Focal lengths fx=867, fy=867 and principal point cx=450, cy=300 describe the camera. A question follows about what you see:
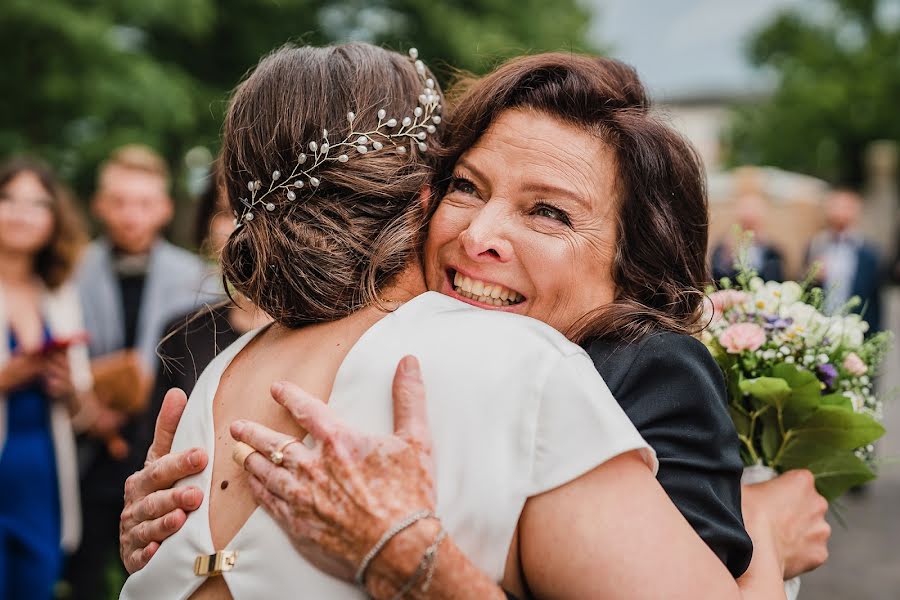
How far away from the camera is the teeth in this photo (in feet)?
6.35

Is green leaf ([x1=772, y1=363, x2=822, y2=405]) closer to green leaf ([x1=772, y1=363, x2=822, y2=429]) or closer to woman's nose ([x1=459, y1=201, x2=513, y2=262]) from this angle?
green leaf ([x1=772, y1=363, x2=822, y2=429])

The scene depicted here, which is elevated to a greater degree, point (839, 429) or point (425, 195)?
point (425, 195)

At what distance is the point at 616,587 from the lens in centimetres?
138

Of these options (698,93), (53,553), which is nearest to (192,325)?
(53,553)

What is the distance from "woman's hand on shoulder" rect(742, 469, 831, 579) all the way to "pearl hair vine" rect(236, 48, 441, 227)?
1.22m

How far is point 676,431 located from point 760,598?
44cm

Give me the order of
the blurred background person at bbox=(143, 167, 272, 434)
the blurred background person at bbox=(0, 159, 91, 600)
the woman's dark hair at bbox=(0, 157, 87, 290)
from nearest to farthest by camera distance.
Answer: the blurred background person at bbox=(143, 167, 272, 434) → the blurred background person at bbox=(0, 159, 91, 600) → the woman's dark hair at bbox=(0, 157, 87, 290)

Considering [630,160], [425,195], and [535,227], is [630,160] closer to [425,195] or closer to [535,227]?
[535,227]

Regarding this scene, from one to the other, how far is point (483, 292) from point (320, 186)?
1.41 ft

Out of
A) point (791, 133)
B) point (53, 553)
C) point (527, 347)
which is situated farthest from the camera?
point (791, 133)

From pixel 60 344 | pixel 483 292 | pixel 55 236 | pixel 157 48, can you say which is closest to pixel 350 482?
pixel 483 292

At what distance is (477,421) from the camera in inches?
57.7

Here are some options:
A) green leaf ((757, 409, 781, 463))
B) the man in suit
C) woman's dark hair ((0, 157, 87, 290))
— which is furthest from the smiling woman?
woman's dark hair ((0, 157, 87, 290))

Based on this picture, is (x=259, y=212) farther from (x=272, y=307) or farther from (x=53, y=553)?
(x=53, y=553)
